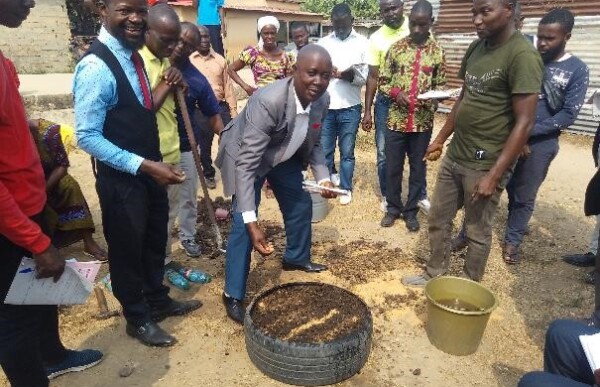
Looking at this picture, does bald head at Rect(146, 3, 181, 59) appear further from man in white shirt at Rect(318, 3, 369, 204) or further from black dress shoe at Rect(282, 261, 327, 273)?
man in white shirt at Rect(318, 3, 369, 204)

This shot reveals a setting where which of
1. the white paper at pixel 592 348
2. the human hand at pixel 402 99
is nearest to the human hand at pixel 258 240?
the white paper at pixel 592 348

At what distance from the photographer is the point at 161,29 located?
3.11 meters

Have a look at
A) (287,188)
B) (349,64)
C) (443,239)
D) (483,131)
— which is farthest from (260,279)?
(349,64)

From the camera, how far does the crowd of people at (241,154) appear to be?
6.81 feet

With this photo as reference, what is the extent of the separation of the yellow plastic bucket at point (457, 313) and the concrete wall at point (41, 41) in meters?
12.3

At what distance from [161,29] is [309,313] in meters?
2.21

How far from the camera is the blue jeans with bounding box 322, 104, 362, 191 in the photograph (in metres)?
5.33

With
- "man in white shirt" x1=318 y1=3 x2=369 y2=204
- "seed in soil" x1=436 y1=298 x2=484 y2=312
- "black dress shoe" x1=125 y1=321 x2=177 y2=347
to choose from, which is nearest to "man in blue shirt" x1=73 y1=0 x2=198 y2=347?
"black dress shoe" x1=125 y1=321 x2=177 y2=347

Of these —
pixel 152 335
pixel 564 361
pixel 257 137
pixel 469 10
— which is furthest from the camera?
pixel 469 10

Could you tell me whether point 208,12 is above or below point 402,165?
above

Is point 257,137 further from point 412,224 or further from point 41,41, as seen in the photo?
point 41,41

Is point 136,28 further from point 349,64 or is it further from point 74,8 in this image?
point 74,8

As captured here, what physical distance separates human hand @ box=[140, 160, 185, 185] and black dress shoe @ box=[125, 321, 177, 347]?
3.68ft

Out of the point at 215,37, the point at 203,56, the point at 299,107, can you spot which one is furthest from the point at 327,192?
the point at 215,37
